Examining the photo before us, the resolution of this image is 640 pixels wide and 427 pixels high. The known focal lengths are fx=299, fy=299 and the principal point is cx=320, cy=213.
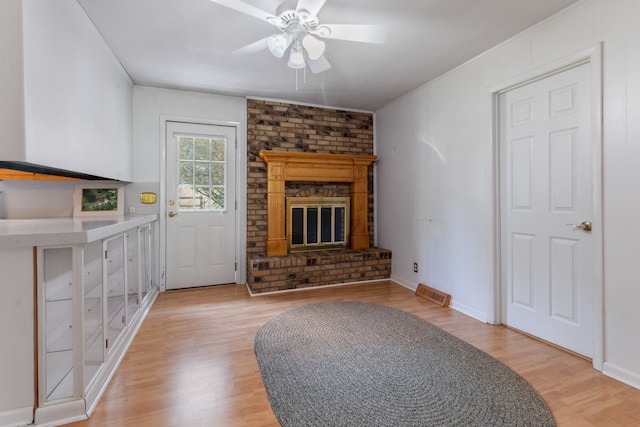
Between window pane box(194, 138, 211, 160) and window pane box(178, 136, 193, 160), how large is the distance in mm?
70

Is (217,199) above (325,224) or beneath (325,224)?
above

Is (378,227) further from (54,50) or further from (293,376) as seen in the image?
(54,50)

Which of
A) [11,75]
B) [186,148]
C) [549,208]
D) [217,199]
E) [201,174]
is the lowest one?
[549,208]

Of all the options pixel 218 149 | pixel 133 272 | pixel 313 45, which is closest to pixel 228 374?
pixel 133 272

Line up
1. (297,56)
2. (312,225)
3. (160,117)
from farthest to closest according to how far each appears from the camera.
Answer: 1. (312,225)
2. (160,117)
3. (297,56)

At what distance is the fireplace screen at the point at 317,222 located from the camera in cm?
412

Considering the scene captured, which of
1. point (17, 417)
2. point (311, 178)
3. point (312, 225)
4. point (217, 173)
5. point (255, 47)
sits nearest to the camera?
point (17, 417)

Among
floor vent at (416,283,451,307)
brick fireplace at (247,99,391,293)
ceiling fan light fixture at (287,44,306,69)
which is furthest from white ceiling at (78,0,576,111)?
floor vent at (416,283,451,307)

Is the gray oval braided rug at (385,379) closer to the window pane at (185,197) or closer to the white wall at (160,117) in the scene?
the window pane at (185,197)

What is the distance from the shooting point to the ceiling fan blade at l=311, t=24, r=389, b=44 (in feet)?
6.93

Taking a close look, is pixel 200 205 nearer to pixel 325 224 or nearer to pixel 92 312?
pixel 325 224

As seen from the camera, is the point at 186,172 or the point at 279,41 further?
the point at 186,172

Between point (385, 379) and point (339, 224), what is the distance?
2707 millimetres

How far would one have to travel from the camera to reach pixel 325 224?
169 inches
